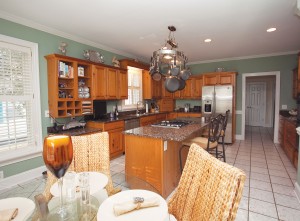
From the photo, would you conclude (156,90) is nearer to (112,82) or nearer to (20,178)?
(112,82)

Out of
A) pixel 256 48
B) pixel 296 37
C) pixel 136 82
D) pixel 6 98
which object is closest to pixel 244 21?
pixel 296 37

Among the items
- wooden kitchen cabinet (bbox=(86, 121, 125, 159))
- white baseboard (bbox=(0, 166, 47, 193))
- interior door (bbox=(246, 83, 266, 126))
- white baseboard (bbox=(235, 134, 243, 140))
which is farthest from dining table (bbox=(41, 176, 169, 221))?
interior door (bbox=(246, 83, 266, 126))

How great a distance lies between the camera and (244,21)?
3.00 meters

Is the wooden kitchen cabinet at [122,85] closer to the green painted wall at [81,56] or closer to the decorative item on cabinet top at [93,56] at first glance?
the green painted wall at [81,56]

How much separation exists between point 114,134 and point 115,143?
21 centimetres

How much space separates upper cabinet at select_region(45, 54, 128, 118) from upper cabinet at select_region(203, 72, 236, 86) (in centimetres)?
296

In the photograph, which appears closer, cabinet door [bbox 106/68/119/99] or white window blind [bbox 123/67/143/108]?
cabinet door [bbox 106/68/119/99]

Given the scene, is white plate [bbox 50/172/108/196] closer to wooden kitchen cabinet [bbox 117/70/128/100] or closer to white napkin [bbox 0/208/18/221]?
white napkin [bbox 0/208/18/221]

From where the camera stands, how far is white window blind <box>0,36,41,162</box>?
→ 2727 mm

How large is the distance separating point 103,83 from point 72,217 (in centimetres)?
328

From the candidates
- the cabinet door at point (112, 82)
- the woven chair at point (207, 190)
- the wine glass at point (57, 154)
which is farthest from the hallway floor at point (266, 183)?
the cabinet door at point (112, 82)

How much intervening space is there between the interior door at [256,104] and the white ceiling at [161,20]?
3.91 meters

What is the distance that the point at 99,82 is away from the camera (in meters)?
3.97

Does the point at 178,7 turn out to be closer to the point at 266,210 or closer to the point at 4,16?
the point at 4,16
